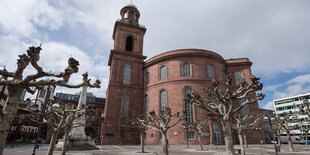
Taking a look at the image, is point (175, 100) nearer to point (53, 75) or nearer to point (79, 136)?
point (79, 136)

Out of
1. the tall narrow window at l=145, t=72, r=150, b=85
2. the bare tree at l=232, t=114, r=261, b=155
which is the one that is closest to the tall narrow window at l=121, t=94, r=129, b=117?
the tall narrow window at l=145, t=72, r=150, b=85

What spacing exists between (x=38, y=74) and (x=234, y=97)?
10.2m

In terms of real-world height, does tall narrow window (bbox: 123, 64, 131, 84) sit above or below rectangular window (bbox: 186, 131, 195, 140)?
above

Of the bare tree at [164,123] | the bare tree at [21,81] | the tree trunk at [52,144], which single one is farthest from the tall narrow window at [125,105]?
the bare tree at [21,81]

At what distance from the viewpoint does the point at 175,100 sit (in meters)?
29.0

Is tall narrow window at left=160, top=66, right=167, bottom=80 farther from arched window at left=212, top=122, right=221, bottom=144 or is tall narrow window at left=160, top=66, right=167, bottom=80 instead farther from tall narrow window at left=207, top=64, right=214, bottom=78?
arched window at left=212, top=122, right=221, bottom=144

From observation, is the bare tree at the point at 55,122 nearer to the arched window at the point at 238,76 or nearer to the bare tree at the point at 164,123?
the bare tree at the point at 164,123

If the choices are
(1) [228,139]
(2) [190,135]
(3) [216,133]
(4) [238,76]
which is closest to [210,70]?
(4) [238,76]

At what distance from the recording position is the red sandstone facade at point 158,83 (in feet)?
90.1

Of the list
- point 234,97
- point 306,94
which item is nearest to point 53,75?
point 234,97

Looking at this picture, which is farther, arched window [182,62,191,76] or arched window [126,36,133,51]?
arched window [126,36,133,51]

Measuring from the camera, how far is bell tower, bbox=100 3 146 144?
29344 millimetres

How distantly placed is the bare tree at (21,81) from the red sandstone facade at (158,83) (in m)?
22.3

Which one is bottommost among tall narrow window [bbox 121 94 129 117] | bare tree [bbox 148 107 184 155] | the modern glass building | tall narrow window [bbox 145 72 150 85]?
bare tree [bbox 148 107 184 155]
